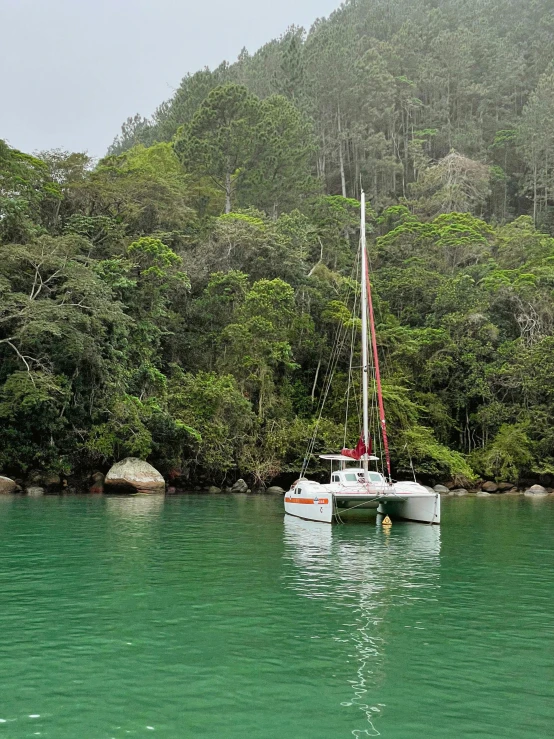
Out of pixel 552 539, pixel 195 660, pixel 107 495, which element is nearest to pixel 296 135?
pixel 107 495

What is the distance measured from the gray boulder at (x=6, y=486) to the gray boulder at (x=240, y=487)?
38.4 feet

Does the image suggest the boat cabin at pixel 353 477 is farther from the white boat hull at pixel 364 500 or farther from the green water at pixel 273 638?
the green water at pixel 273 638

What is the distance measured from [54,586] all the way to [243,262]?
116 feet

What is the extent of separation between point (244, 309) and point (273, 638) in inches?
1320

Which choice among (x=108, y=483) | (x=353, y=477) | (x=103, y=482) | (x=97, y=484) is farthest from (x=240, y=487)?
(x=353, y=477)

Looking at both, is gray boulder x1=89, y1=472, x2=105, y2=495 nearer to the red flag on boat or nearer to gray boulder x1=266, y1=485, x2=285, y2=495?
gray boulder x1=266, y1=485, x2=285, y2=495

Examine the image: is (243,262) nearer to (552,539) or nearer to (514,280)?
(514,280)

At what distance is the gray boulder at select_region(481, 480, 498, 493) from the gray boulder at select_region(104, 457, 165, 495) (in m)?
18.9

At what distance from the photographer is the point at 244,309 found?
42.2 meters

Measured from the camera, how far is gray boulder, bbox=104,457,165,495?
34.7 meters

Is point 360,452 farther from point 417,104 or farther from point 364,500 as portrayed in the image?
Answer: point 417,104

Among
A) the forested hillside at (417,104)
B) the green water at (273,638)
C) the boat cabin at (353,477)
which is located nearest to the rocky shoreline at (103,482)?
the boat cabin at (353,477)

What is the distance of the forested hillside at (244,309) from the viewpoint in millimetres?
34406

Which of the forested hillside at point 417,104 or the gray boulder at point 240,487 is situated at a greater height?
the forested hillside at point 417,104
